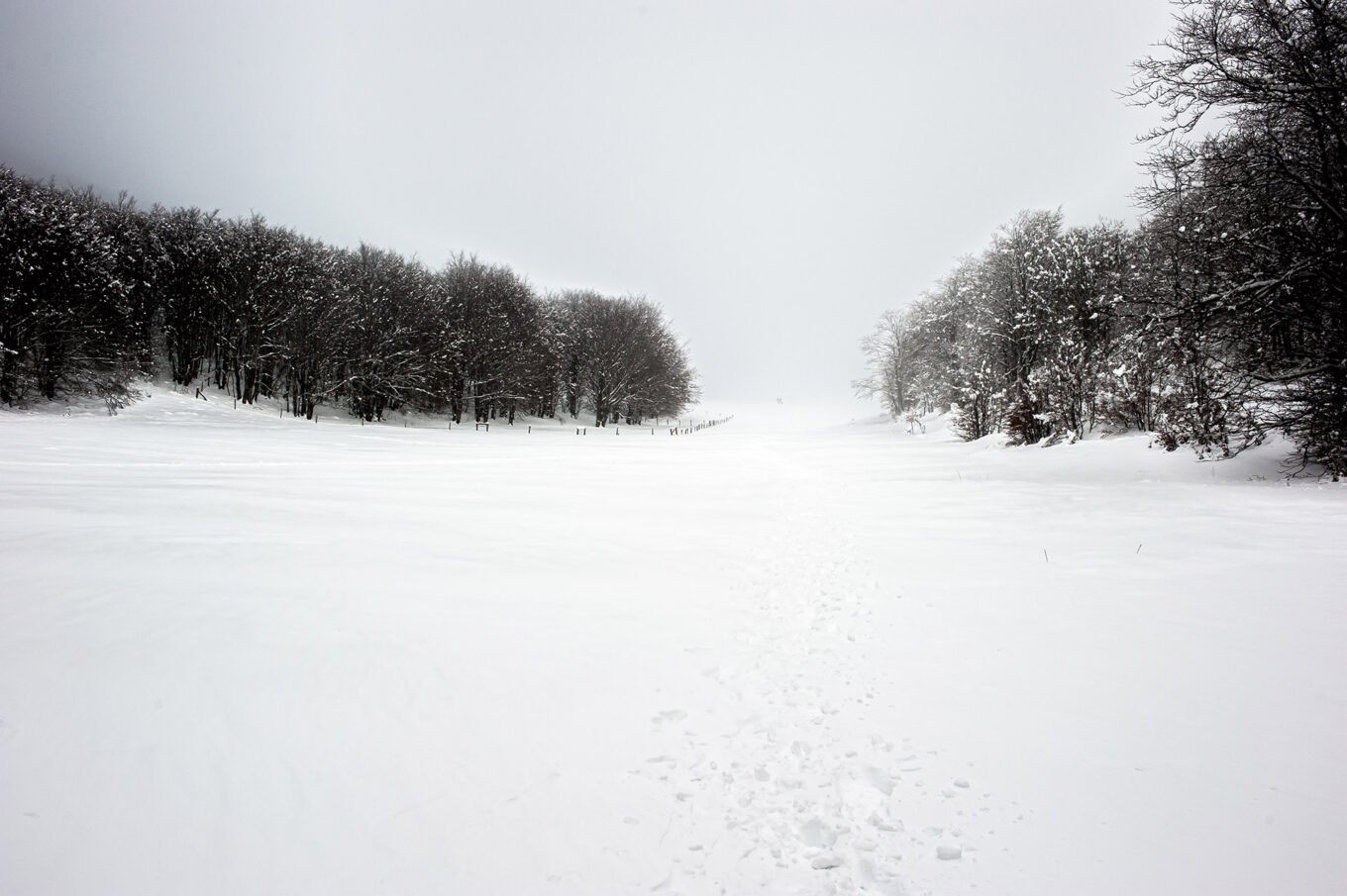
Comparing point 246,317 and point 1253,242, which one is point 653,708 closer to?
point 1253,242

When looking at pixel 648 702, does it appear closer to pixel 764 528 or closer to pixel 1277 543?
pixel 764 528

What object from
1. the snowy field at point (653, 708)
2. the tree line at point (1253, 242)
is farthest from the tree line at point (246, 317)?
the tree line at point (1253, 242)

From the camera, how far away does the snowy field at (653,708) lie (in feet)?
7.06

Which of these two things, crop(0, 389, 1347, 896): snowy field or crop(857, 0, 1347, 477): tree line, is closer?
crop(0, 389, 1347, 896): snowy field

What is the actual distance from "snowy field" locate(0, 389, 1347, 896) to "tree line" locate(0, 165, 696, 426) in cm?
3087

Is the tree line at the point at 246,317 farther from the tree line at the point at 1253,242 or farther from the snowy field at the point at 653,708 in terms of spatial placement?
the tree line at the point at 1253,242

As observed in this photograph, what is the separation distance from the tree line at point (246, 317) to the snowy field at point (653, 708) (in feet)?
101

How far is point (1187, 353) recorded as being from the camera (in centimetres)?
1194

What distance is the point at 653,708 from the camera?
11.0 ft

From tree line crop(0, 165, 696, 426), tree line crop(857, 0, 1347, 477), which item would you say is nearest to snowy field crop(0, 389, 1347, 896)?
tree line crop(857, 0, 1347, 477)

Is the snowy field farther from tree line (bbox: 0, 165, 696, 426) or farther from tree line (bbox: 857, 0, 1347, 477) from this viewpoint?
tree line (bbox: 0, 165, 696, 426)

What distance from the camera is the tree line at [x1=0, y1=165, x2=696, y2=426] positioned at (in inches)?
1061

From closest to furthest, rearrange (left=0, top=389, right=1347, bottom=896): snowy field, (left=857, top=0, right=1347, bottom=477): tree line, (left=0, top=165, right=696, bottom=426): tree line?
(left=0, top=389, right=1347, bottom=896): snowy field < (left=857, top=0, right=1347, bottom=477): tree line < (left=0, top=165, right=696, bottom=426): tree line

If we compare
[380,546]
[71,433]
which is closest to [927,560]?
[380,546]
